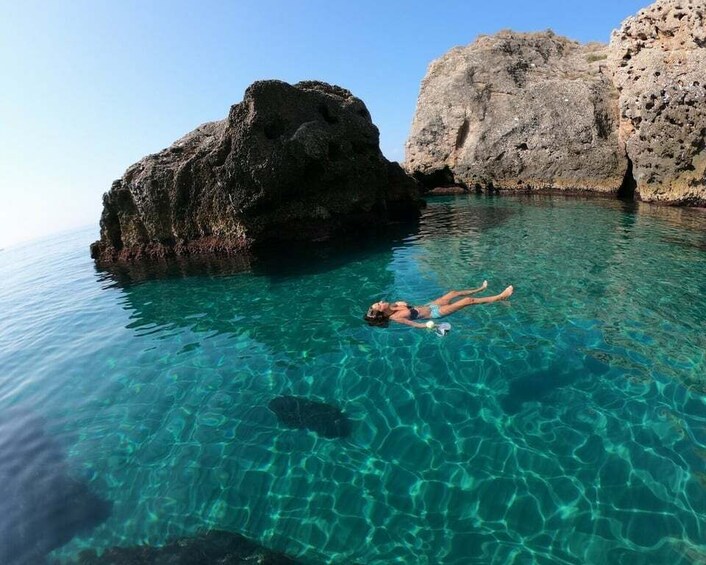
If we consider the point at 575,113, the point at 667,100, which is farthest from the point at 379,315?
the point at 575,113

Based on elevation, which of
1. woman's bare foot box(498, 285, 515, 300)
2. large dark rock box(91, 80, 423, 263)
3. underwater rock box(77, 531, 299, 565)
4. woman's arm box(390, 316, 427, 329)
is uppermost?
large dark rock box(91, 80, 423, 263)

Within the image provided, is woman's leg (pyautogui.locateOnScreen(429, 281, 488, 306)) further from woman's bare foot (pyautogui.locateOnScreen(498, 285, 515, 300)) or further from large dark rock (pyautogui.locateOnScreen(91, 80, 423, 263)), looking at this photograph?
large dark rock (pyautogui.locateOnScreen(91, 80, 423, 263))

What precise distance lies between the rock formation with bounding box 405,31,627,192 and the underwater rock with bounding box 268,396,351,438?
2525cm

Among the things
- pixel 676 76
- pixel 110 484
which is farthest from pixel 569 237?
pixel 110 484

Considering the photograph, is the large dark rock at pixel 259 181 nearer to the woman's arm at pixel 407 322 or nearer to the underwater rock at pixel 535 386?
the woman's arm at pixel 407 322

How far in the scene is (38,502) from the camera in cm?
632

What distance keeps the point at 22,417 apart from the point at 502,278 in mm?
11560

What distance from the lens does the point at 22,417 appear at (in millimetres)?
8508

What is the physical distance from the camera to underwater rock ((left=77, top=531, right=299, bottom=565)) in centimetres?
498

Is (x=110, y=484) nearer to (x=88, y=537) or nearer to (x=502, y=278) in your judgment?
(x=88, y=537)

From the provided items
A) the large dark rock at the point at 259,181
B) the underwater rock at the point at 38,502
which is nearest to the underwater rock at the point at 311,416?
the underwater rock at the point at 38,502

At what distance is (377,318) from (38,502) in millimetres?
6677

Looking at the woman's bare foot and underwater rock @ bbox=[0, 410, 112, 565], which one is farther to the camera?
the woman's bare foot

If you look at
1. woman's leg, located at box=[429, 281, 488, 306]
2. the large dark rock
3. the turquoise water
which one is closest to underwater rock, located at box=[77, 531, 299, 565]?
the turquoise water
